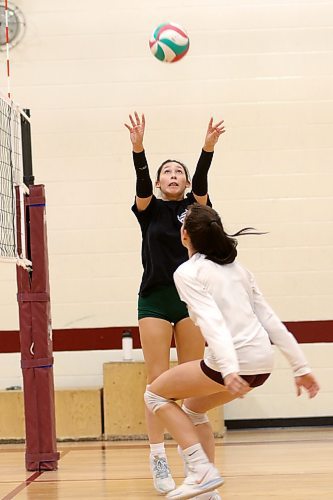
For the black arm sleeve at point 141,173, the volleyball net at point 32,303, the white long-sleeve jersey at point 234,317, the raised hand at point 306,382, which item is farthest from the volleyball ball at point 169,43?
the raised hand at point 306,382

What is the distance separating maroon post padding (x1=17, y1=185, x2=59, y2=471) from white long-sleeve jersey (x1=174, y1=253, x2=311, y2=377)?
213 centimetres

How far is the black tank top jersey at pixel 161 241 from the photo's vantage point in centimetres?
493

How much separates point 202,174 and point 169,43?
1451 millimetres

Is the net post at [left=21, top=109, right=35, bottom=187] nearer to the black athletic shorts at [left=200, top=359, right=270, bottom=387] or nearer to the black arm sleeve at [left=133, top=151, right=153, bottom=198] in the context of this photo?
the black arm sleeve at [left=133, top=151, right=153, bottom=198]

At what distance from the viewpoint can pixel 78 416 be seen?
302 inches

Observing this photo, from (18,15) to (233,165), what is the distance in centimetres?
258

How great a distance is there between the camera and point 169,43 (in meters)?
6.01

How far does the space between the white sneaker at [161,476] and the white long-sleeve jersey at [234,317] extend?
120 centimetres

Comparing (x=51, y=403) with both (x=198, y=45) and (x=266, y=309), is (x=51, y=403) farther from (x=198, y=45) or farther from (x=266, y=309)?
(x=198, y=45)

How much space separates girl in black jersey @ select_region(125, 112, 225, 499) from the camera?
4844mm

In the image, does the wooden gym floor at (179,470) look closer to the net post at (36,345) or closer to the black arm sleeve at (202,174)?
the net post at (36,345)

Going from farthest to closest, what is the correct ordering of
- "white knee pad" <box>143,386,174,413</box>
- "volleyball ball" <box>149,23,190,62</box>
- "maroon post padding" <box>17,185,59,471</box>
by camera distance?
"volleyball ball" <box>149,23,190,62</box> < "maroon post padding" <box>17,185,59,471</box> < "white knee pad" <box>143,386,174,413</box>

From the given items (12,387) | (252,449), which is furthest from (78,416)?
(252,449)

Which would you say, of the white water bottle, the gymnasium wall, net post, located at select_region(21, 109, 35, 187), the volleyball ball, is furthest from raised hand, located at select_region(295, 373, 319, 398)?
the gymnasium wall
